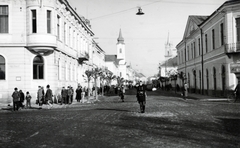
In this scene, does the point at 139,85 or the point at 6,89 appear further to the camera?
the point at 6,89

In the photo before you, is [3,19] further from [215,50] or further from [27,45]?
[215,50]

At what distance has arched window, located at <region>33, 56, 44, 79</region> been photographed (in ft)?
91.2

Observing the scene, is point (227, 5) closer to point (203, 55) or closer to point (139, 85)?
point (203, 55)

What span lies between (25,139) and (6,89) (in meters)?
19.4

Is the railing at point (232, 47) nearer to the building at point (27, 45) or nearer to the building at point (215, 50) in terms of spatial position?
the building at point (215, 50)

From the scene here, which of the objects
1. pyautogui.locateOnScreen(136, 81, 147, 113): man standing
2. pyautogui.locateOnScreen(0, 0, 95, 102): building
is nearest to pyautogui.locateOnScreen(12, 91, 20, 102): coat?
pyautogui.locateOnScreen(0, 0, 95, 102): building

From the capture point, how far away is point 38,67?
27938 millimetres

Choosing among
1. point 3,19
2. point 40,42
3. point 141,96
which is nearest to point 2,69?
point 40,42

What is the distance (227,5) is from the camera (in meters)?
→ 30.5

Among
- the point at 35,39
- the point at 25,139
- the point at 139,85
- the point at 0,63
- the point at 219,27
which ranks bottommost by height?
the point at 25,139

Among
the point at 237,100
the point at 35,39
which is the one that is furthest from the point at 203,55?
the point at 35,39

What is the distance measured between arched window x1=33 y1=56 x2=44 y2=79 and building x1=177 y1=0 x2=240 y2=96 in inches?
740

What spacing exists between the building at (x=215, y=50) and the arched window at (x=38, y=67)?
1881 centimetres

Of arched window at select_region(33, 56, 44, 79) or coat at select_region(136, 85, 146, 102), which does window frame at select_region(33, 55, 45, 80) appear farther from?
coat at select_region(136, 85, 146, 102)
